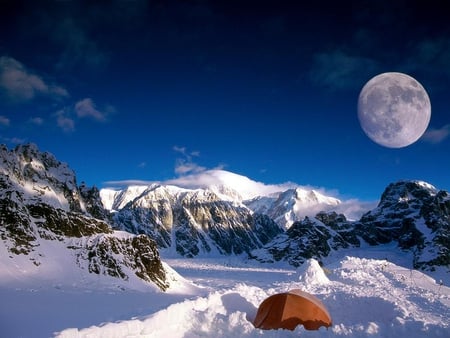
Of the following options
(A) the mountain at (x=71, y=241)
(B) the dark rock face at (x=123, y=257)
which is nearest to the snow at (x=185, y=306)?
(A) the mountain at (x=71, y=241)

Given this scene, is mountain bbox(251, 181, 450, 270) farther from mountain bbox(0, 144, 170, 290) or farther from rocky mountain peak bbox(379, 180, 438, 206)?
mountain bbox(0, 144, 170, 290)

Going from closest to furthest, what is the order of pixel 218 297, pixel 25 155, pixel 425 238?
1. pixel 218 297
2. pixel 25 155
3. pixel 425 238

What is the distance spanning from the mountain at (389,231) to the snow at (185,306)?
10109 cm

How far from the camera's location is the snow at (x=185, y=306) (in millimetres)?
11953

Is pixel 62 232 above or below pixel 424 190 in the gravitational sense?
below

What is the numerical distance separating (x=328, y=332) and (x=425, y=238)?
450 feet

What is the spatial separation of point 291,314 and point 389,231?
167 m

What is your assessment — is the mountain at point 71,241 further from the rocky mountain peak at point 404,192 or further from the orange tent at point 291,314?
the rocky mountain peak at point 404,192

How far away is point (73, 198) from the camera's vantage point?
6725 cm

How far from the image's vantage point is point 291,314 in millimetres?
15047

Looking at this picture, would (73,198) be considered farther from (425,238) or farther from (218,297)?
(425,238)

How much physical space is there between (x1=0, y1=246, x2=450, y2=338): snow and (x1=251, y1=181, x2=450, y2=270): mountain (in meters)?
101

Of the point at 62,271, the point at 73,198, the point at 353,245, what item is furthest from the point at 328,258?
the point at 62,271

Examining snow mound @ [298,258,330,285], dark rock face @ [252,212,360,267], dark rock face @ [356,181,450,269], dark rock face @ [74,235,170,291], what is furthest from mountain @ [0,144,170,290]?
dark rock face @ [252,212,360,267]
